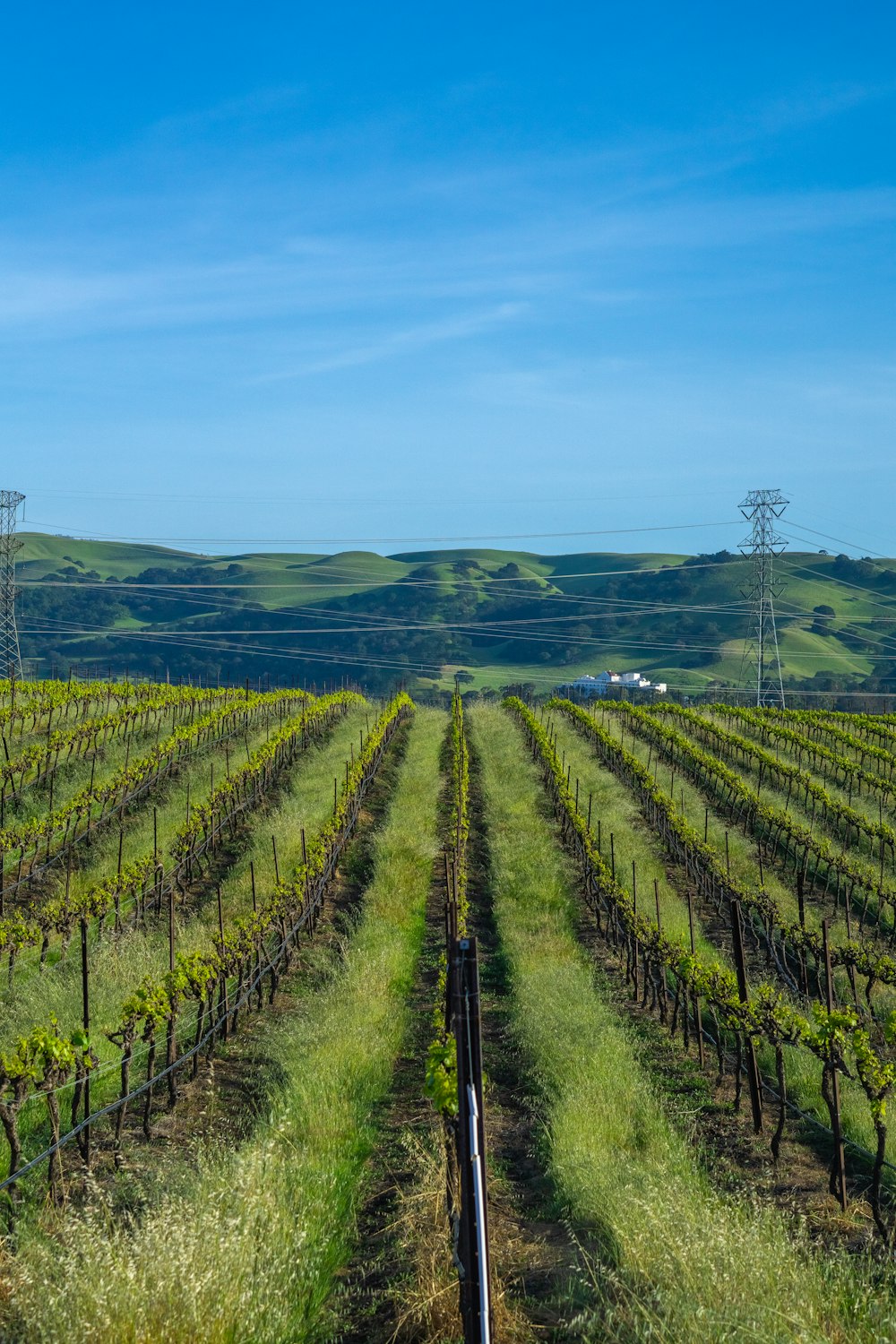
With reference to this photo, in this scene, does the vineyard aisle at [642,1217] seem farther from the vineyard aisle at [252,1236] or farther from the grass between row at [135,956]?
the grass between row at [135,956]

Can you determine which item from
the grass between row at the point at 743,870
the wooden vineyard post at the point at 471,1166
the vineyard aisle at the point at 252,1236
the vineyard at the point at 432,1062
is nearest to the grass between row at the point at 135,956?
the vineyard at the point at 432,1062

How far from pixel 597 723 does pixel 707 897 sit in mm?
22025

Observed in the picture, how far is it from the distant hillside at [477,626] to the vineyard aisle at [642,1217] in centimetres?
10900

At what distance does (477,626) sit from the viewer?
444 ft

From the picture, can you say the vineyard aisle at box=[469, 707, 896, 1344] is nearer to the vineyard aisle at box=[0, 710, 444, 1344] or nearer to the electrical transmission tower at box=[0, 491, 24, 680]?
the vineyard aisle at box=[0, 710, 444, 1344]

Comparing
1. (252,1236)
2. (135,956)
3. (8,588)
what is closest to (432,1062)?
(252,1236)

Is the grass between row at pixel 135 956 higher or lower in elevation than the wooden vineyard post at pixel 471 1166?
lower

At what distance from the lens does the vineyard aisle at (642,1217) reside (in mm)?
6930

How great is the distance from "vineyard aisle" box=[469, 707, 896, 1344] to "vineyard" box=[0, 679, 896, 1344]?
1.5 inches

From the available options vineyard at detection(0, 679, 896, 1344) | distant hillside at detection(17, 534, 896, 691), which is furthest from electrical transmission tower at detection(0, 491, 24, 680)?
distant hillside at detection(17, 534, 896, 691)

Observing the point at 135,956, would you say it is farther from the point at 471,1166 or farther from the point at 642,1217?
the point at 471,1166

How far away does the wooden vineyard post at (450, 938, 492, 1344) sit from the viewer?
6.86 m

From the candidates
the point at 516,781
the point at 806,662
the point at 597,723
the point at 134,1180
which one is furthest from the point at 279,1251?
the point at 806,662

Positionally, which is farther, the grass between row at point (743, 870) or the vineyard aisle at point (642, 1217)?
the grass between row at point (743, 870)
